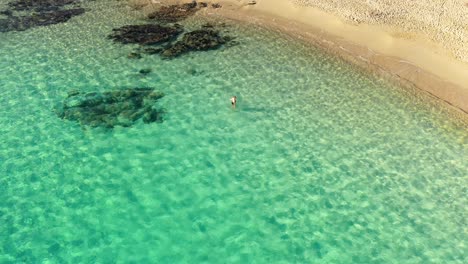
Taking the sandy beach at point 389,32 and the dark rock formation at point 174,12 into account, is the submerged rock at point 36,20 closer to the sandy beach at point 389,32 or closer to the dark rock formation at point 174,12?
the sandy beach at point 389,32

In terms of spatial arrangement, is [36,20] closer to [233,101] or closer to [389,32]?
[233,101]

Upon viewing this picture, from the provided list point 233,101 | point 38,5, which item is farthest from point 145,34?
point 38,5

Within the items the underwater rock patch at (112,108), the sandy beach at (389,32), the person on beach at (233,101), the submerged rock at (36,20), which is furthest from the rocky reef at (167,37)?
the person on beach at (233,101)

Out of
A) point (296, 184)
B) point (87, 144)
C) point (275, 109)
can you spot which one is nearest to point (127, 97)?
point (87, 144)

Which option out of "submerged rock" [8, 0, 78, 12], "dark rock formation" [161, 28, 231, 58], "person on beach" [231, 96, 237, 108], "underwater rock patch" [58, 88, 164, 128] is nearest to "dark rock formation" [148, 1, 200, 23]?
"dark rock formation" [161, 28, 231, 58]

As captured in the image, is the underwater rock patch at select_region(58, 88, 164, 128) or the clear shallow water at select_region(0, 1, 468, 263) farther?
the underwater rock patch at select_region(58, 88, 164, 128)

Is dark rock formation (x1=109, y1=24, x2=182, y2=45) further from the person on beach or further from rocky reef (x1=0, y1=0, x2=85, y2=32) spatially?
the person on beach
